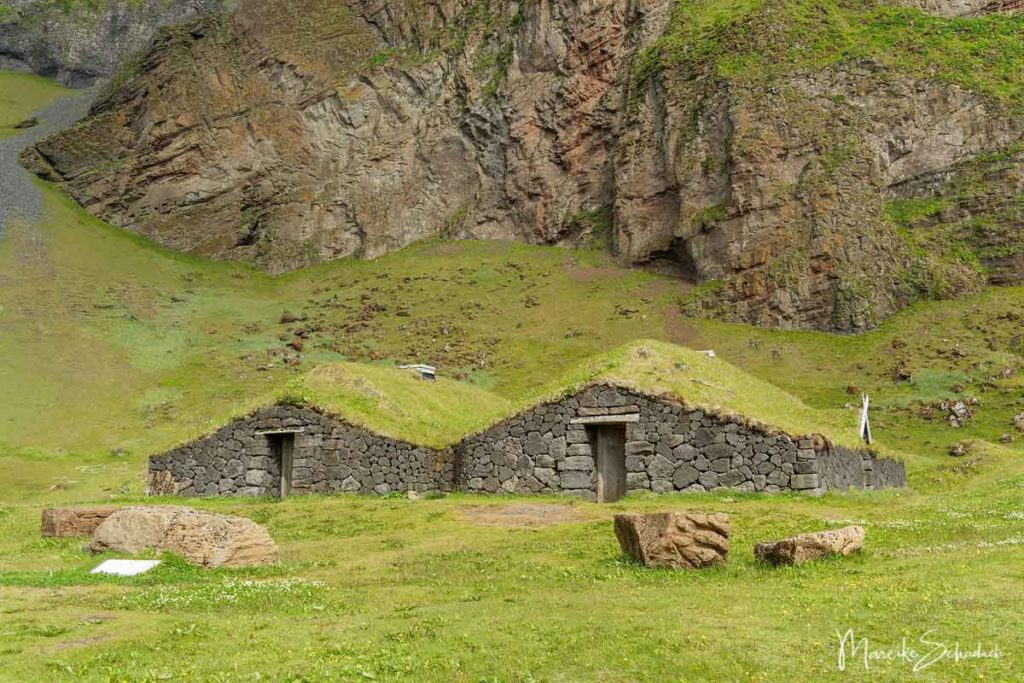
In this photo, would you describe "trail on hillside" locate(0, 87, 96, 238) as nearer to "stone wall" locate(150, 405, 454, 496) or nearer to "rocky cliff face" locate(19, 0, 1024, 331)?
"rocky cliff face" locate(19, 0, 1024, 331)

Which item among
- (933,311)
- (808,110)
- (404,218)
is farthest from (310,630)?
(404,218)

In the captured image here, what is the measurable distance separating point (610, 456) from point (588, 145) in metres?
63.1

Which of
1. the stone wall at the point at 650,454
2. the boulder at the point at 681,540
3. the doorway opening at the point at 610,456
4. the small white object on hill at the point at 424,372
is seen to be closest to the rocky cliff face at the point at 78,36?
the small white object on hill at the point at 424,372

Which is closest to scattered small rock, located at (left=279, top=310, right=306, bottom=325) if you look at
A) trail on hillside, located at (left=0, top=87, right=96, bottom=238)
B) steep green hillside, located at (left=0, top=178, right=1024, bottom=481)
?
steep green hillside, located at (left=0, top=178, right=1024, bottom=481)

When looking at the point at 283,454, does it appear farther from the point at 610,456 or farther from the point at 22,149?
the point at 22,149

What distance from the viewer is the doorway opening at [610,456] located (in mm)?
23234

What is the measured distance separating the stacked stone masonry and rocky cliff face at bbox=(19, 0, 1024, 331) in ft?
127

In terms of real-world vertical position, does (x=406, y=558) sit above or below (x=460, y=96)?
below

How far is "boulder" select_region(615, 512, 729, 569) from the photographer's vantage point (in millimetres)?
12055

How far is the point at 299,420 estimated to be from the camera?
88.0 ft

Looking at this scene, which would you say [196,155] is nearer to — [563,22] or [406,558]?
[563,22]

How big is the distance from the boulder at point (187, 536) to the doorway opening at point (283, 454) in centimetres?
1239

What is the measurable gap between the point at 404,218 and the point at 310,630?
82.2 meters

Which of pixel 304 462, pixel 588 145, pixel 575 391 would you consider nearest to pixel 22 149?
pixel 588 145
